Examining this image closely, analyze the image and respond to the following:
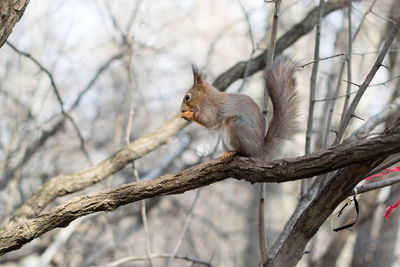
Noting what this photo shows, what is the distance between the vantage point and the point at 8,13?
1.77 metres

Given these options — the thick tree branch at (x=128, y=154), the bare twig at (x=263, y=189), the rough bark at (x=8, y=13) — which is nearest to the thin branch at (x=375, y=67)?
the bare twig at (x=263, y=189)

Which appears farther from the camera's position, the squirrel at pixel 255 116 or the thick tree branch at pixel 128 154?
the thick tree branch at pixel 128 154

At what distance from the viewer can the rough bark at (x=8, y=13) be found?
176 centimetres

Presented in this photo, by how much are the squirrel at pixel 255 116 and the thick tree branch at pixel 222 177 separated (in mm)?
165

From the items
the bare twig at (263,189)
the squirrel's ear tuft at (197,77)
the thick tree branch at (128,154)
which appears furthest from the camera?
the thick tree branch at (128,154)

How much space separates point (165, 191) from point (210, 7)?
8092 millimetres

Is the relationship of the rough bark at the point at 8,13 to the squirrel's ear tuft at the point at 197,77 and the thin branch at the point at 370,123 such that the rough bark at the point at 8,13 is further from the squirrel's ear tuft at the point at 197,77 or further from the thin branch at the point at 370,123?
the thin branch at the point at 370,123

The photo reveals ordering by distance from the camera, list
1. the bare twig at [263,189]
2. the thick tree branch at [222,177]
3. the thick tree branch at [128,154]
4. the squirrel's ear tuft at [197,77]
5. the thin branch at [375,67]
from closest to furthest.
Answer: the thick tree branch at [222,177], the thin branch at [375,67], the bare twig at [263,189], the squirrel's ear tuft at [197,77], the thick tree branch at [128,154]

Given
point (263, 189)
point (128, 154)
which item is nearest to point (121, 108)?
point (128, 154)

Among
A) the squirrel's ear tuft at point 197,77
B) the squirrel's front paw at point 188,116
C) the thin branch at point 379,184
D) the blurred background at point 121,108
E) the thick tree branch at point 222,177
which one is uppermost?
the blurred background at point 121,108

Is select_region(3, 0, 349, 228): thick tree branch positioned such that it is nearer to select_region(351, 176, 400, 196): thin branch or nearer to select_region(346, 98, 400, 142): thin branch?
select_region(346, 98, 400, 142): thin branch

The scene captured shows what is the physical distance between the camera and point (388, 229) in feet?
16.4

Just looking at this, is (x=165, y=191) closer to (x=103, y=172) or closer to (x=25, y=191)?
(x=103, y=172)

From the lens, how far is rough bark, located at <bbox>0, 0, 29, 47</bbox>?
1.76m
